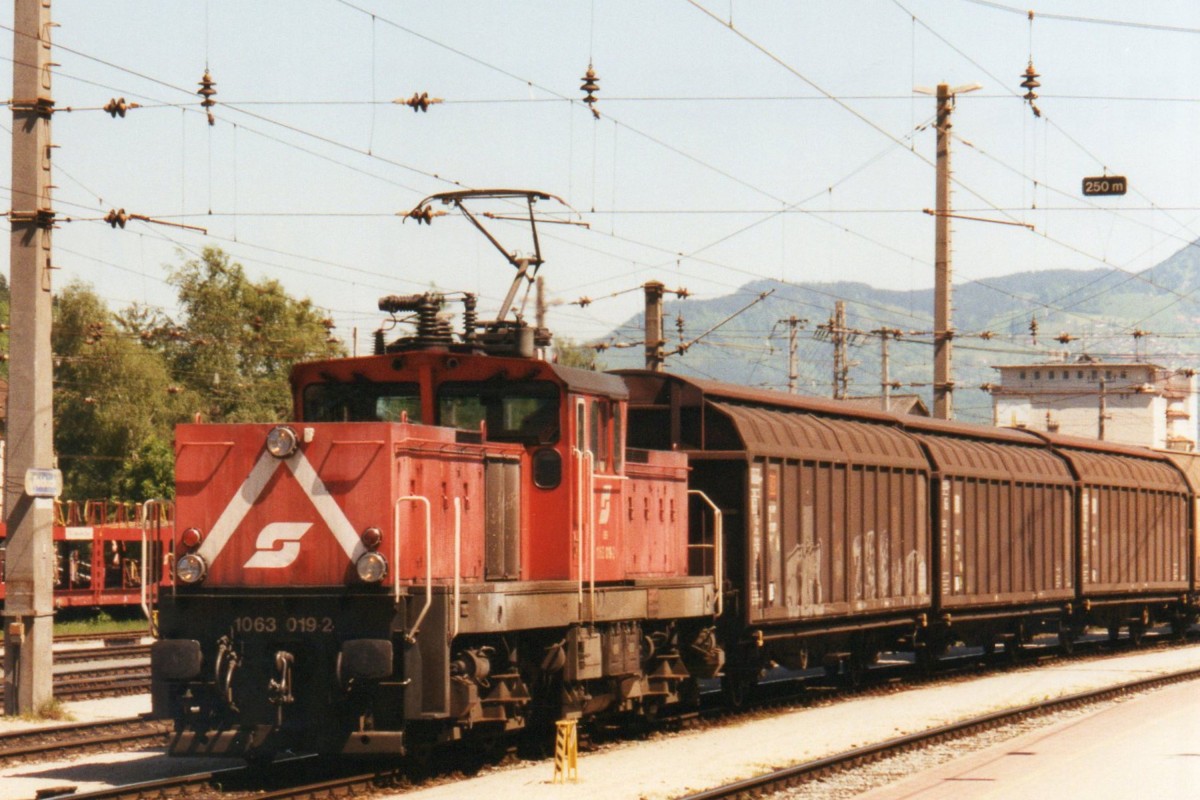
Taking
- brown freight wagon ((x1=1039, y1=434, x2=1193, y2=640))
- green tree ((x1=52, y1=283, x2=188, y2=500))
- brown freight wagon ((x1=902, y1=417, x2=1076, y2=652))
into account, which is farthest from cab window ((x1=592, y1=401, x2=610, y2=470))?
green tree ((x1=52, y1=283, x2=188, y2=500))

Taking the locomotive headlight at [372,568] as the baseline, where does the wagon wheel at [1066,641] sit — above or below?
below

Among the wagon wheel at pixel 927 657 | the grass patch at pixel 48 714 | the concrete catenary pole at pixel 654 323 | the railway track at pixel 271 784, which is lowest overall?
the wagon wheel at pixel 927 657

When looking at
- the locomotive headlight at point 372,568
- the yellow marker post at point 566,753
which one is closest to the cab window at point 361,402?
the locomotive headlight at point 372,568

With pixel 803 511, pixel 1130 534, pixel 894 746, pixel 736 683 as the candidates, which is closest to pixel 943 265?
pixel 1130 534

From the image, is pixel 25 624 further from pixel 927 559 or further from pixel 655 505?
pixel 927 559

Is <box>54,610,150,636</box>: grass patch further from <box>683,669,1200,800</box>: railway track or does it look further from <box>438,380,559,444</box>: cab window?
<box>438,380,559,444</box>: cab window

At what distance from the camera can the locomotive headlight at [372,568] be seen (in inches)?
520

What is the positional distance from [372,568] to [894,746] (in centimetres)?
623

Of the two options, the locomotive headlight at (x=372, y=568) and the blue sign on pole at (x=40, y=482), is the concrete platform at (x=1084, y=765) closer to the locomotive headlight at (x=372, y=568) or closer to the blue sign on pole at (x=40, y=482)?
the locomotive headlight at (x=372, y=568)

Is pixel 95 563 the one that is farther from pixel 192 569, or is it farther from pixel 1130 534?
pixel 192 569

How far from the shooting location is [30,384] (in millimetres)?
18938

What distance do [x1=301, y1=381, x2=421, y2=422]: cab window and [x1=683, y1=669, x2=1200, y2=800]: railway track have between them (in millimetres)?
4348

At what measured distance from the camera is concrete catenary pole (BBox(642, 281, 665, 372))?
108 feet

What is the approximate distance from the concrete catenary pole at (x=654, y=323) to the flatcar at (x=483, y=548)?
34.9 ft
